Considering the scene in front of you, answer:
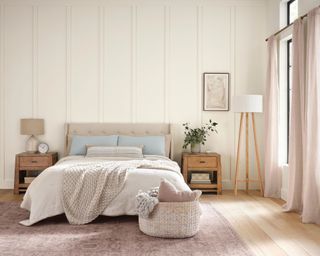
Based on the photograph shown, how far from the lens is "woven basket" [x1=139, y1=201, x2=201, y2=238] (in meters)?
4.00

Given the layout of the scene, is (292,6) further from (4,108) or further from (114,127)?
→ (4,108)

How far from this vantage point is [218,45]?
717 cm

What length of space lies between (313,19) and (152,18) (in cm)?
300

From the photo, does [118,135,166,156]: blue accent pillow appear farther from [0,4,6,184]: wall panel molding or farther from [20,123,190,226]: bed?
[0,4,6,184]: wall panel molding

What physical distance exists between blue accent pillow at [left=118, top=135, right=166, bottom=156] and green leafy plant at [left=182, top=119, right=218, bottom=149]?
41cm

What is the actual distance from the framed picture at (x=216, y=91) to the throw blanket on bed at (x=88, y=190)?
270 cm

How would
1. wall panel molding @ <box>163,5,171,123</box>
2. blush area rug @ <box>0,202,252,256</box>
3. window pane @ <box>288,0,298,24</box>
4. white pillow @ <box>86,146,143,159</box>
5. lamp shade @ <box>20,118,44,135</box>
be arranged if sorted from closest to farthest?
blush area rug @ <box>0,202,252,256</box>, window pane @ <box>288,0,298,24</box>, white pillow @ <box>86,146,143,159</box>, lamp shade @ <box>20,118,44,135</box>, wall panel molding @ <box>163,5,171,123</box>

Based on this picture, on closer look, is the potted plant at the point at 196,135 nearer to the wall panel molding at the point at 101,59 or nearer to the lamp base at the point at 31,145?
the wall panel molding at the point at 101,59

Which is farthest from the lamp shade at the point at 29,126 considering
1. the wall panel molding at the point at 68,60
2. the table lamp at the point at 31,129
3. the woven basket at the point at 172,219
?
the woven basket at the point at 172,219

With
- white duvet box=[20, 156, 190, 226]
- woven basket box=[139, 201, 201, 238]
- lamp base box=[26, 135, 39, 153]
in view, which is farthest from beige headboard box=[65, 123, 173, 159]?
woven basket box=[139, 201, 201, 238]

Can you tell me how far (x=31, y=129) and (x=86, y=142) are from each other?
2.94 feet

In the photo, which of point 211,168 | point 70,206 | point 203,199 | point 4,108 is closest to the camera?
point 70,206

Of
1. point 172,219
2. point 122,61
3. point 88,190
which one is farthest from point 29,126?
point 172,219

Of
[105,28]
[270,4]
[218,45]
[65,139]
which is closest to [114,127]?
[65,139]
